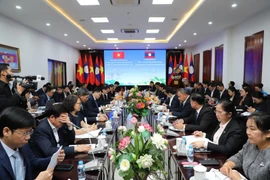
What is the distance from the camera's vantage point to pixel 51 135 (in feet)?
5.79

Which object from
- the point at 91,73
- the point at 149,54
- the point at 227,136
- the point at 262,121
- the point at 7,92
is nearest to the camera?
the point at 262,121

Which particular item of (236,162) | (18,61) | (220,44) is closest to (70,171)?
(236,162)

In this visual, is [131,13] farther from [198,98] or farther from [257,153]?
[257,153]

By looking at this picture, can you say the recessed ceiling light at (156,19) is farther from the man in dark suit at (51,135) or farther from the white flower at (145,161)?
the white flower at (145,161)

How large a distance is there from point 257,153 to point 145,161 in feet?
2.85

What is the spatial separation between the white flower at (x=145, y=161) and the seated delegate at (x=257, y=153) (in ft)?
2.06

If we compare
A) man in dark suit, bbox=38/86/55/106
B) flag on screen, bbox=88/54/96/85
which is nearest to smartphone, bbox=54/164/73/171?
man in dark suit, bbox=38/86/55/106

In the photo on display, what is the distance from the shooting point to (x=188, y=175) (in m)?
1.42

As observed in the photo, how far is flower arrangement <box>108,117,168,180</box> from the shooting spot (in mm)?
1113

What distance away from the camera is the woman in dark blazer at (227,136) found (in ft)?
5.85

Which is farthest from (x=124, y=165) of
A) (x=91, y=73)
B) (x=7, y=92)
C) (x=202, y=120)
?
(x=91, y=73)

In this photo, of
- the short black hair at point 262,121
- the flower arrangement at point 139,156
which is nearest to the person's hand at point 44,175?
the flower arrangement at point 139,156

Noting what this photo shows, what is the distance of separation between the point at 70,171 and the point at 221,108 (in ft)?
4.88

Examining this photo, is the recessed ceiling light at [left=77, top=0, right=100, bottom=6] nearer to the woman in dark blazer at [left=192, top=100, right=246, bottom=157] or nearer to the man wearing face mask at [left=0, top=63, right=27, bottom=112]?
the man wearing face mask at [left=0, top=63, right=27, bottom=112]
